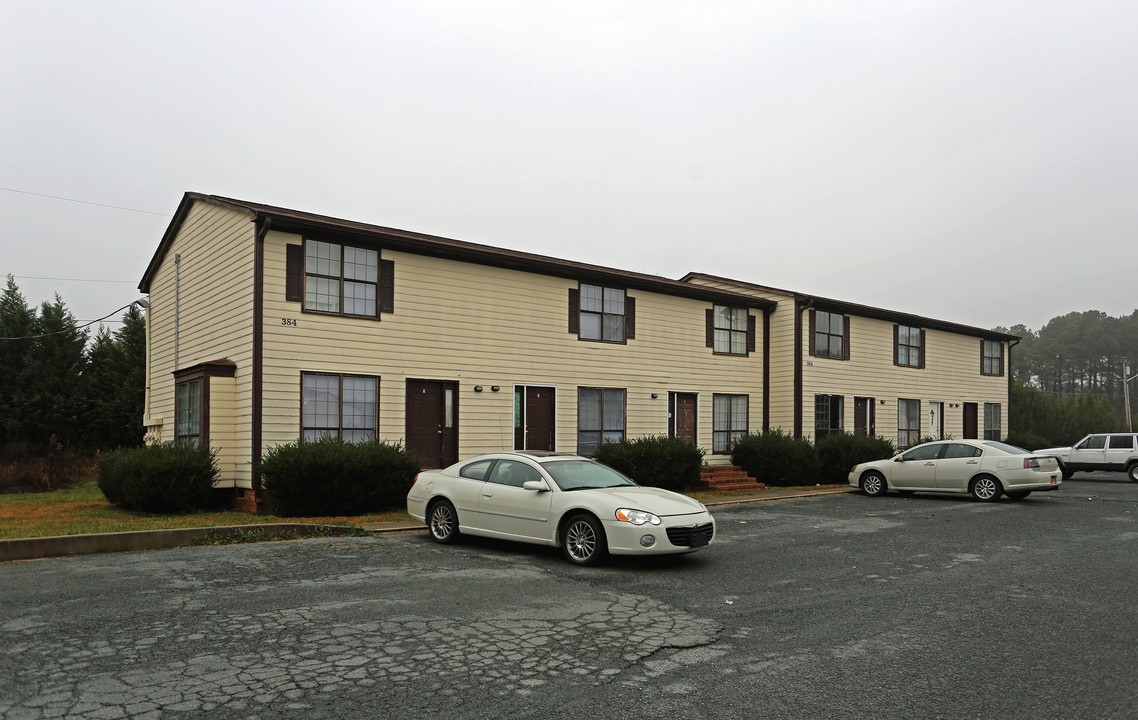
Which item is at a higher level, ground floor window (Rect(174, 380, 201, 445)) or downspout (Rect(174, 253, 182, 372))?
downspout (Rect(174, 253, 182, 372))

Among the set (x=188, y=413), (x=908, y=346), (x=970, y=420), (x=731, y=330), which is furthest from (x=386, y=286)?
(x=970, y=420)

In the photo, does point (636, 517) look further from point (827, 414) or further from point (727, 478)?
point (827, 414)

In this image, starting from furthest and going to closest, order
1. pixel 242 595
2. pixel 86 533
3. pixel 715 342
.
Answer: pixel 715 342, pixel 86 533, pixel 242 595

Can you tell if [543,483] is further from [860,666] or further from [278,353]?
[278,353]

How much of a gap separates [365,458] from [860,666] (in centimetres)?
1085

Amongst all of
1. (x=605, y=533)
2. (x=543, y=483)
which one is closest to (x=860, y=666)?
(x=605, y=533)

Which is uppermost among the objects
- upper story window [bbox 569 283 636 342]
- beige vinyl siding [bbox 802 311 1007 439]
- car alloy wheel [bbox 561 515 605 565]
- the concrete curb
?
upper story window [bbox 569 283 636 342]

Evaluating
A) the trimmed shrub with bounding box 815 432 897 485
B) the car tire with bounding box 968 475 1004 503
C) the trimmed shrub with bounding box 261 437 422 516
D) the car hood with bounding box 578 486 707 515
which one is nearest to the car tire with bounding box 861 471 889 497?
the car tire with bounding box 968 475 1004 503

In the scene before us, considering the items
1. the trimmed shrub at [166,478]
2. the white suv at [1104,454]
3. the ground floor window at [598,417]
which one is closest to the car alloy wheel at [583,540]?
the trimmed shrub at [166,478]

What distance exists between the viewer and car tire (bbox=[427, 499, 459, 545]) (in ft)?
36.4

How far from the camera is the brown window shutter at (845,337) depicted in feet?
88.7

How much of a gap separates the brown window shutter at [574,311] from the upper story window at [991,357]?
21820 mm

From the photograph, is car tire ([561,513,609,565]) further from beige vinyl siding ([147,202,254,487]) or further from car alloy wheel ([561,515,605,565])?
beige vinyl siding ([147,202,254,487])

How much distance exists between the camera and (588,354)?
20.5 m
